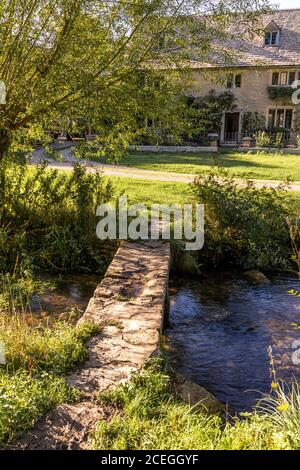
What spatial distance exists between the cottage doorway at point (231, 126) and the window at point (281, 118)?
7.21ft

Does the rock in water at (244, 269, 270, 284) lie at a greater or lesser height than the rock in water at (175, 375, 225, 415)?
greater

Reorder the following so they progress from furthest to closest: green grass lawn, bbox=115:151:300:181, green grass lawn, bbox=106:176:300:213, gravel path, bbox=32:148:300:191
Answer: green grass lawn, bbox=115:151:300:181, gravel path, bbox=32:148:300:191, green grass lawn, bbox=106:176:300:213

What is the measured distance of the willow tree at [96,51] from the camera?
7.55m

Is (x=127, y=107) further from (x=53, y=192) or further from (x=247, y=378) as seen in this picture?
(x=247, y=378)

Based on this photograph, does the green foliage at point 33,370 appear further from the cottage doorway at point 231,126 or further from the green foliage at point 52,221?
the cottage doorway at point 231,126

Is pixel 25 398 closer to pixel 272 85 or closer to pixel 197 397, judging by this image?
pixel 197 397

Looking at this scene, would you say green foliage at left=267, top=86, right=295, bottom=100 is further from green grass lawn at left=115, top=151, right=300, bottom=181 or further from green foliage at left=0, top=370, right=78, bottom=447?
green foliage at left=0, top=370, right=78, bottom=447

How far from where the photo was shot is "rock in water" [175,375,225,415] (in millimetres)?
4469

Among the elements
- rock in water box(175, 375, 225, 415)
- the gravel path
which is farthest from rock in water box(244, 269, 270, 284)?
the gravel path

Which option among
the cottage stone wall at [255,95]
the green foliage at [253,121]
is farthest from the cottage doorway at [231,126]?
the cottage stone wall at [255,95]

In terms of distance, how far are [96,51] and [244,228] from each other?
4401 mm

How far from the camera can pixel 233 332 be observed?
6.63m

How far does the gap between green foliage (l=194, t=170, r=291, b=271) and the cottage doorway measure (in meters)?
22.8

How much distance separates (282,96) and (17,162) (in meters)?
24.5
